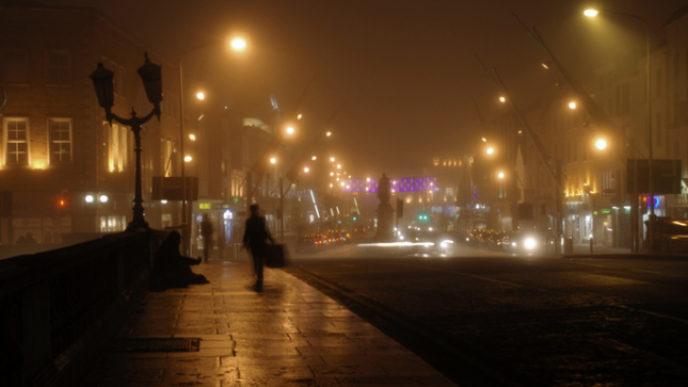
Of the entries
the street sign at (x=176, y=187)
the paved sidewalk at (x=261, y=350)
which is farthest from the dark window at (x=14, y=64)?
the paved sidewalk at (x=261, y=350)

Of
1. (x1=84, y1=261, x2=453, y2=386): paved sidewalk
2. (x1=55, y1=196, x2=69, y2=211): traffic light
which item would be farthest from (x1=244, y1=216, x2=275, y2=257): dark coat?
(x1=55, y1=196, x2=69, y2=211): traffic light

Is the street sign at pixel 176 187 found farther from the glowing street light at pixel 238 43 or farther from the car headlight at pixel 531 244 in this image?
the car headlight at pixel 531 244

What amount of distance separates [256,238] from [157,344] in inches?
335

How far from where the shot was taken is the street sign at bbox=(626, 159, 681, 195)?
4294 centimetres

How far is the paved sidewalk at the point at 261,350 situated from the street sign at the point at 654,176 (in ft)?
101

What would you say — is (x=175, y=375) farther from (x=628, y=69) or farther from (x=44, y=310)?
(x=628, y=69)

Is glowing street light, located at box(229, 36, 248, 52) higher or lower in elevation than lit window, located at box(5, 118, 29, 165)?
higher

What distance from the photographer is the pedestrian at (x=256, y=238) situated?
1858 centimetres

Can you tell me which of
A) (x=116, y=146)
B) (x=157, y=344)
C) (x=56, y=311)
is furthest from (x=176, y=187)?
(x=56, y=311)

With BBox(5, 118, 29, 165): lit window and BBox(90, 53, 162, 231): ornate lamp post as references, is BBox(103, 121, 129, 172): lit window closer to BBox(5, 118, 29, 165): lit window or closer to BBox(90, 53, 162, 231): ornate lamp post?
BBox(5, 118, 29, 165): lit window

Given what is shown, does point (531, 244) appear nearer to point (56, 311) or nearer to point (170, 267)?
point (170, 267)

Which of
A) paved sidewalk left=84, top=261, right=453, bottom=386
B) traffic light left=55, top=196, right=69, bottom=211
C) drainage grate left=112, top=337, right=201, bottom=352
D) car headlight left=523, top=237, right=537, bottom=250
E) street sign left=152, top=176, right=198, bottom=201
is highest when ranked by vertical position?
street sign left=152, top=176, right=198, bottom=201

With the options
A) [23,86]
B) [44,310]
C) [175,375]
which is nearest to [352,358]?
[175,375]

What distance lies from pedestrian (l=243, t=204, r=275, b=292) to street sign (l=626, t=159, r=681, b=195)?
2919 centimetres
